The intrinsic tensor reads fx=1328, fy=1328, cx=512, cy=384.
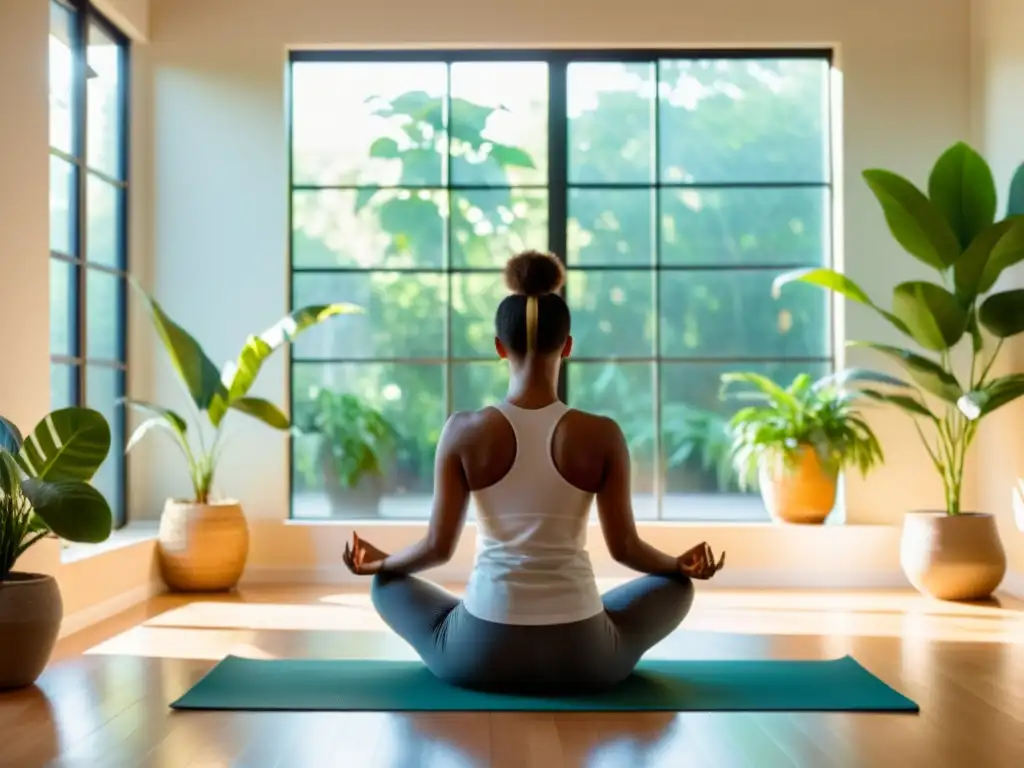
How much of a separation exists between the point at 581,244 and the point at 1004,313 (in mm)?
1995

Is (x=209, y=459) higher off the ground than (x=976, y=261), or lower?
lower

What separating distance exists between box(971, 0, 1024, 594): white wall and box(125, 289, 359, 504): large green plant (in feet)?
9.29

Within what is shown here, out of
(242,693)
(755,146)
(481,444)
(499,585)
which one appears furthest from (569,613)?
(755,146)

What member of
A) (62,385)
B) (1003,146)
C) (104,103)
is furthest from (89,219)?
(1003,146)

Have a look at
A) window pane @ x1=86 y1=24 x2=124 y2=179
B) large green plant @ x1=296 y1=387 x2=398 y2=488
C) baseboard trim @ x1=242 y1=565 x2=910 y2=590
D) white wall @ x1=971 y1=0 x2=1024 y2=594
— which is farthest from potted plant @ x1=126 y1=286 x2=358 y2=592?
white wall @ x1=971 y1=0 x2=1024 y2=594

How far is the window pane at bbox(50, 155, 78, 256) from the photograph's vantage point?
5238mm

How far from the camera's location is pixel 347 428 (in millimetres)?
6324

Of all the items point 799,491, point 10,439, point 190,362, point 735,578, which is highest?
point 190,362

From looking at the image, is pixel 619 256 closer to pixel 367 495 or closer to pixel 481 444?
pixel 367 495

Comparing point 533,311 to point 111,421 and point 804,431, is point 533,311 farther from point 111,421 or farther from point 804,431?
point 111,421

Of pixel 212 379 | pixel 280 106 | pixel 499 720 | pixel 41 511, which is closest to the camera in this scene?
pixel 499 720

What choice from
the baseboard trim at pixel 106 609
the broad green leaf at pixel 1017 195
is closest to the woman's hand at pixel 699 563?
the baseboard trim at pixel 106 609

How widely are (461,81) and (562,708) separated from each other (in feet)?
12.7

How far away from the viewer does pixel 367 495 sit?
6344 millimetres
